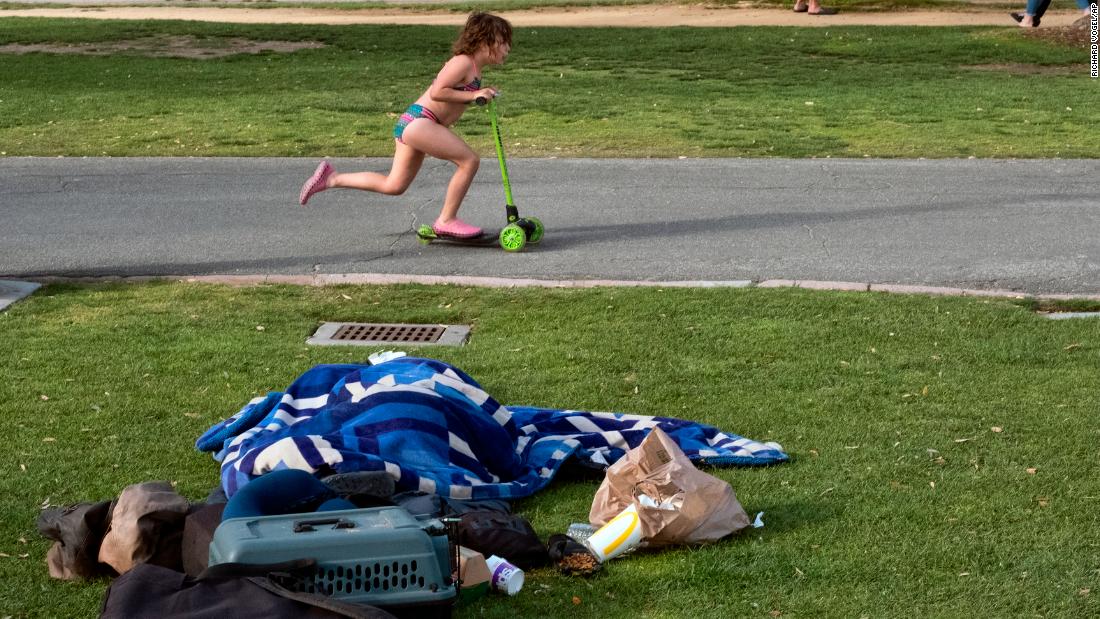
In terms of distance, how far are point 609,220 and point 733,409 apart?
4.84 meters

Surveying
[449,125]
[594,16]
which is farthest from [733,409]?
[594,16]

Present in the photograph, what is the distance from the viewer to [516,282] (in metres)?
8.77

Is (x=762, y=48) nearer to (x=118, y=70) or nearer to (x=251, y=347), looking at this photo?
(x=118, y=70)

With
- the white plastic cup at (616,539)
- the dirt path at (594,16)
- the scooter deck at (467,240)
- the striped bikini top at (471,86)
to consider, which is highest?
the striped bikini top at (471,86)

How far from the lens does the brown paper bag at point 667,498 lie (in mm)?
4555

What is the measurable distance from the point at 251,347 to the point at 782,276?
3.53m

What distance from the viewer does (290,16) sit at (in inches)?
1174

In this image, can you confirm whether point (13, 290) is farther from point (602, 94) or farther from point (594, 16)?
point (594, 16)

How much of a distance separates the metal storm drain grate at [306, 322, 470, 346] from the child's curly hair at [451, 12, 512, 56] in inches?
91.0

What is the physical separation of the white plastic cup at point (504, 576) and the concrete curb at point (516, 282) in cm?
444

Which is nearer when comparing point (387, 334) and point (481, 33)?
point (387, 334)

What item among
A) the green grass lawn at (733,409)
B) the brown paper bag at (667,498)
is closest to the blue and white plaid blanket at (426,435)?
the green grass lawn at (733,409)

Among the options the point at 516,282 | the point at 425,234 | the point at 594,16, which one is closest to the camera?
the point at 516,282

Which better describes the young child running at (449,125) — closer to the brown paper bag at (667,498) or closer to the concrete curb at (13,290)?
the concrete curb at (13,290)
